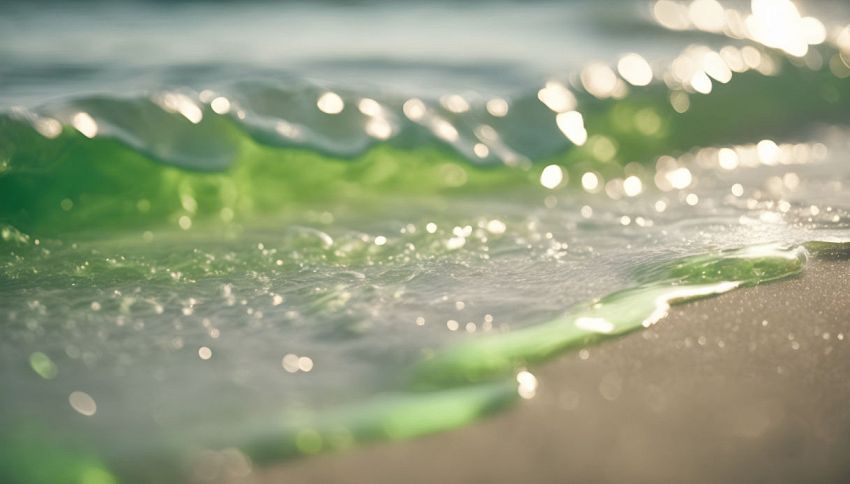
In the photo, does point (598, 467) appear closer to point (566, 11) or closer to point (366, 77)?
point (366, 77)

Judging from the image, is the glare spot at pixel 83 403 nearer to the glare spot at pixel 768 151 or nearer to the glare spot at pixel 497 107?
the glare spot at pixel 497 107

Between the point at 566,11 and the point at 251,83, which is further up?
the point at 566,11

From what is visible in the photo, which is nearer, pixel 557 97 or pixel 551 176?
pixel 551 176

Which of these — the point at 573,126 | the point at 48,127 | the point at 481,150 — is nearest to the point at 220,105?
the point at 48,127

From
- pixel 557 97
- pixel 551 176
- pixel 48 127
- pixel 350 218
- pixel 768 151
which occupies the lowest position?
pixel 350 218

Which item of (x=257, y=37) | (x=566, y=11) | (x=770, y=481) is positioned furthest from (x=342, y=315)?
(x=566, y=11)

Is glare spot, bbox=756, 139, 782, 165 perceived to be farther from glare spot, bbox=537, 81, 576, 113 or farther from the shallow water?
glare spot, bbox=537, 81, 576, 113

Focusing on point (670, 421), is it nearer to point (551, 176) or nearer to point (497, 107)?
point (551, 176)

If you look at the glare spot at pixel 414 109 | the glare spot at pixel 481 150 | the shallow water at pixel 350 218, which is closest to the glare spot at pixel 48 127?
the shallow water at pixel 350 218

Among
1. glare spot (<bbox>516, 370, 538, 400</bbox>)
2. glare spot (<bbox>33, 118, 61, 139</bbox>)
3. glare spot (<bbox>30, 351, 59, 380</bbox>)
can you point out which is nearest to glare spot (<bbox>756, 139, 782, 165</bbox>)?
glare spot (<bbox>516, 370, 538, 400</bbox>)
